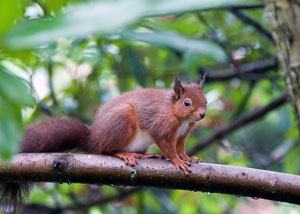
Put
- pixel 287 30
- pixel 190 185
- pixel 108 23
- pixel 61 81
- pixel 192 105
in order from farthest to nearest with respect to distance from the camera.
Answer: pixel 61 81
pixel 192 105
pixel 287 30
pixel 190 185
pixel 108 23

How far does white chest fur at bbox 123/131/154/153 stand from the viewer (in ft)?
9.11

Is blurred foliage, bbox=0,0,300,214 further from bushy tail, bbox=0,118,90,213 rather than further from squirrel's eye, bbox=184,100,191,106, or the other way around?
squirrel's eye, bbox=184,100,191,106

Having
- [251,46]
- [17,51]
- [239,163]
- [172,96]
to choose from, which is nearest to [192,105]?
[172,96]

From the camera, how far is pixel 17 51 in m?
0.52

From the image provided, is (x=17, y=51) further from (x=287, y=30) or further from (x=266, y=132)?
(x=266, y=132)

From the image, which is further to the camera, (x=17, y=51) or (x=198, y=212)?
(x=198, y=212)

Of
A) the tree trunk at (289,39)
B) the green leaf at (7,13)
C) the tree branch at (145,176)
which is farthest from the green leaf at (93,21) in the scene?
the tree trunk at (289,39)

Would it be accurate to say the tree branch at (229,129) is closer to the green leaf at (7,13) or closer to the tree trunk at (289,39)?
the tree trunk at (289,39)

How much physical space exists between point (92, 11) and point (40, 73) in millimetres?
3369

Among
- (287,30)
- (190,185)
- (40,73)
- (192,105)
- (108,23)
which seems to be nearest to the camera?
(108,23)

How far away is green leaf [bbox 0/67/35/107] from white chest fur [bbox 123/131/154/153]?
219cm

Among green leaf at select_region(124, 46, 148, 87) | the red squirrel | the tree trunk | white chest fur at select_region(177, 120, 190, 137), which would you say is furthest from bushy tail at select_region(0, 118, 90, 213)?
the tree trunk

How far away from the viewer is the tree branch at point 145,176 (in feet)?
6.47

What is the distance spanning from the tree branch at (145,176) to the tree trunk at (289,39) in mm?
622
